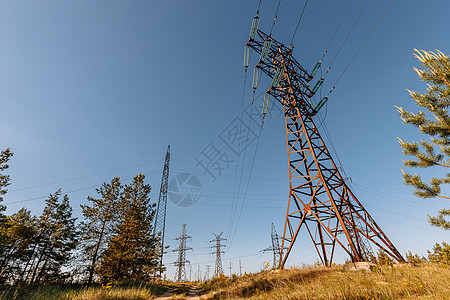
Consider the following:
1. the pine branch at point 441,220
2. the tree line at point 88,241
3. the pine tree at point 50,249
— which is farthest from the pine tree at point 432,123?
the pine tree at point 50,249

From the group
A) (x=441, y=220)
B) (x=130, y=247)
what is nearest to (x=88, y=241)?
(x=130, y=247)

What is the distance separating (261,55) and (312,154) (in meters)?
7.75

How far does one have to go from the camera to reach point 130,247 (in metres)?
19.9

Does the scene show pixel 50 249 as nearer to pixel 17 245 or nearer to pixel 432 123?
pixel 17 245

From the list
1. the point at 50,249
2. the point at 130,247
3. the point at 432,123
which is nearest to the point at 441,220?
the point at 432,123

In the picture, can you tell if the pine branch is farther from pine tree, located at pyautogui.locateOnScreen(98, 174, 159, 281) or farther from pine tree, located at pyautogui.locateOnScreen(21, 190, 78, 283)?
pine tree, located at pyautogui.locateOnScreen(21, 190, 78, 283)

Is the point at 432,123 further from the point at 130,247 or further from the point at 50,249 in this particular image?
the point at 50,249

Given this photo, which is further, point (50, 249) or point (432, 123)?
point (50, 249)

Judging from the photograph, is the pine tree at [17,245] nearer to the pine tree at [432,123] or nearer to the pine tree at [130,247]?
the pine tree at [130,247]

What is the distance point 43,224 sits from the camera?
25984 mm

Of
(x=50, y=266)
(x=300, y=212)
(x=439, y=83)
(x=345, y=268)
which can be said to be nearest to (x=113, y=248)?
(x=50, y=266)

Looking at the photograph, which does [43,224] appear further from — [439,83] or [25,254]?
[439,83]

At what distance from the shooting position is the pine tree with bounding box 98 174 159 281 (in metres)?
18.9

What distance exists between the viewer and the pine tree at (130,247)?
18875 mm
